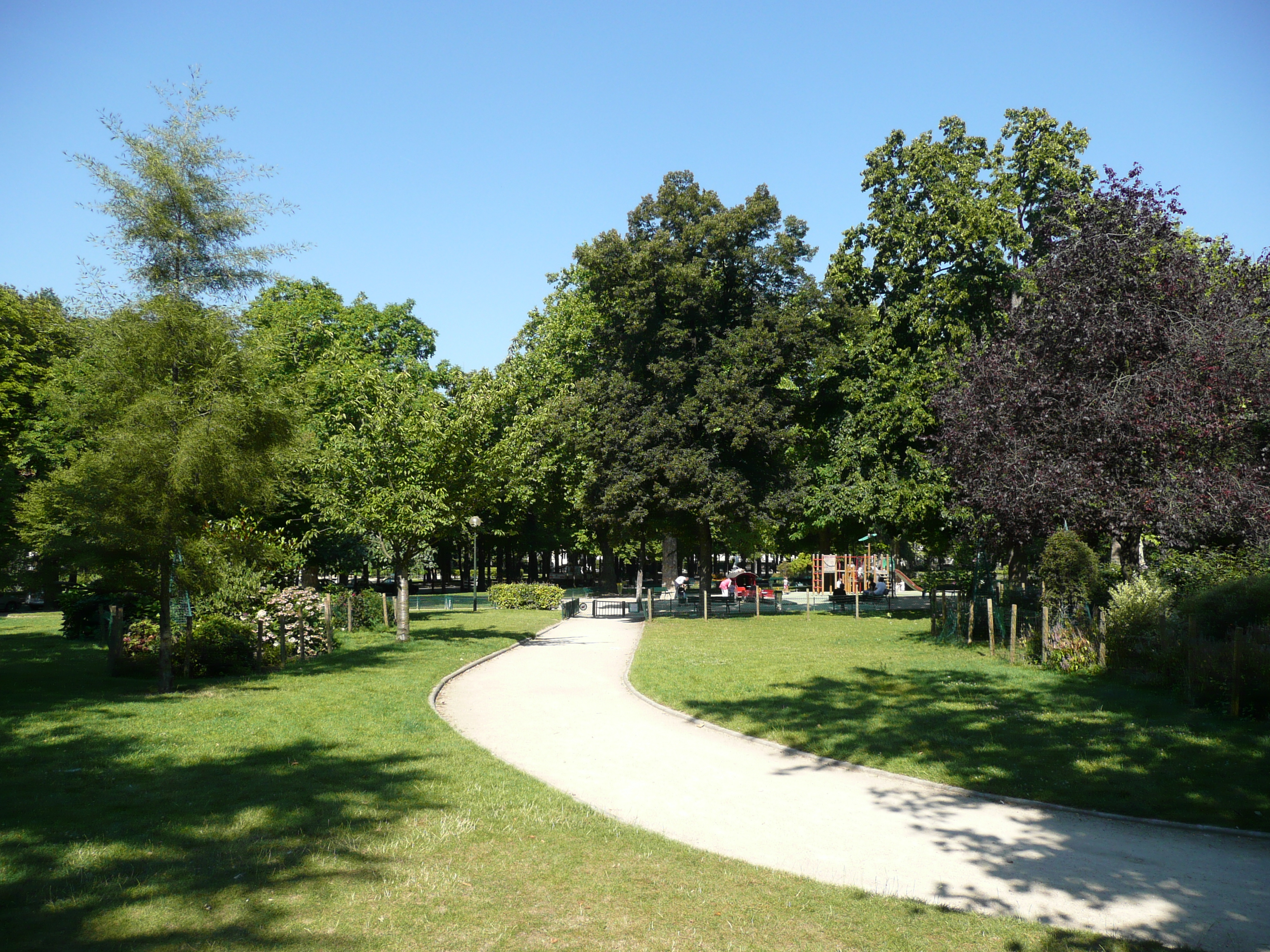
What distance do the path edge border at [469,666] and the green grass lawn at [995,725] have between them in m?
3.38

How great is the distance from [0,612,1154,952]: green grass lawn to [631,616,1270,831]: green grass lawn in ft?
12.2

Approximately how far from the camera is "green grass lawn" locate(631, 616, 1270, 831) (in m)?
8.63

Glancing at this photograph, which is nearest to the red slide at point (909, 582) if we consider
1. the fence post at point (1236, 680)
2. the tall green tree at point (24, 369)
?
the fence post at point (1236, 680)

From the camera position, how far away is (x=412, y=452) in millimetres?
22766

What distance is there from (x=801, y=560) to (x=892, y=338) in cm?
4346

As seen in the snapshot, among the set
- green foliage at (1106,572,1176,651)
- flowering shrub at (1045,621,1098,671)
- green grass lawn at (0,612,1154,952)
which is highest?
green foliage at (1106,572,1176,651)

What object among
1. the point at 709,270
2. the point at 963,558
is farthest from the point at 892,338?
the point at 963,558

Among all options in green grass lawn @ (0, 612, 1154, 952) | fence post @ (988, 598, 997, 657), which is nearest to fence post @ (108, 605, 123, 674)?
green grass lawn @ (0, 612, 1154, 952)

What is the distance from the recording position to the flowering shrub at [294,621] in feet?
59.6

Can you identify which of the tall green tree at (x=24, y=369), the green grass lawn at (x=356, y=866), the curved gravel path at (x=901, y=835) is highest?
the tall green tree at (x=24, y=369)

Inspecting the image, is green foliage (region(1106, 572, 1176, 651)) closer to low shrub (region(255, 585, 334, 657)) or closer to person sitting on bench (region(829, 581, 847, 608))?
low shrub (region(255, 585, 334, 657))

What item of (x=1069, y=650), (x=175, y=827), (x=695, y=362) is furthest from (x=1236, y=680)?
(x=695, y=362)

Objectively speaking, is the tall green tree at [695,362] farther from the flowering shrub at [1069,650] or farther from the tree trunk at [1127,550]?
the flowering shrub at [1069,650]

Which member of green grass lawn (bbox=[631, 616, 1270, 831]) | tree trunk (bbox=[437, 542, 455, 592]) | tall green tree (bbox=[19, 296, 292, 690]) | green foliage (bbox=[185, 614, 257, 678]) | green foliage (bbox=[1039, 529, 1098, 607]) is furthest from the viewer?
tree trunk (bbox=[437, 542, 455, 592])
